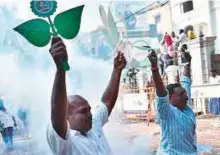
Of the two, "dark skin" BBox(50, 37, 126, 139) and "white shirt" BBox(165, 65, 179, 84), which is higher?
"dark skin" BBox(50, 37, 126, 139)

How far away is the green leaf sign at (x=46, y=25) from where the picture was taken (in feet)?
6.50

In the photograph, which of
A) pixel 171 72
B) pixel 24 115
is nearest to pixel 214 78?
pixel 171 72

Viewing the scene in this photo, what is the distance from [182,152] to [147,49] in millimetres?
741

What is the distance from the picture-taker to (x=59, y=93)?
1931 millimetres

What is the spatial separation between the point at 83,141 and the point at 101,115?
0.41m

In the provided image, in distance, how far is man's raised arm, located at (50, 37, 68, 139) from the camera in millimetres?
1874

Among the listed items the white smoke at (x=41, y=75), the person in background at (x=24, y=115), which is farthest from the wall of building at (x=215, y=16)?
the white smoke at (x=41, y=75)

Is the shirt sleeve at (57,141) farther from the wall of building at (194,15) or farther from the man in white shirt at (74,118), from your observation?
the wall of building at (194,15)

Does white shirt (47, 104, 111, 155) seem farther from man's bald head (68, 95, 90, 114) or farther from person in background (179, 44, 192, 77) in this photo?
person in background (179, 44, 192, 77)

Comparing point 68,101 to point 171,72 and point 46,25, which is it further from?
point 171,72

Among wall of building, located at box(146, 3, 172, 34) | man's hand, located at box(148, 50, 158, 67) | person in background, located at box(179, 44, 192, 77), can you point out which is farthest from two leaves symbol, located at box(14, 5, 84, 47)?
wall of building, located at box(146, 3, 172, 34)

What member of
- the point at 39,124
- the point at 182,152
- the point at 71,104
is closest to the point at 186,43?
the point at 39,124

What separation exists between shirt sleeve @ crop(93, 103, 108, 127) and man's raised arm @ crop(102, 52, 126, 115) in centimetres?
6

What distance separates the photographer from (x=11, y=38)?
5371mm
